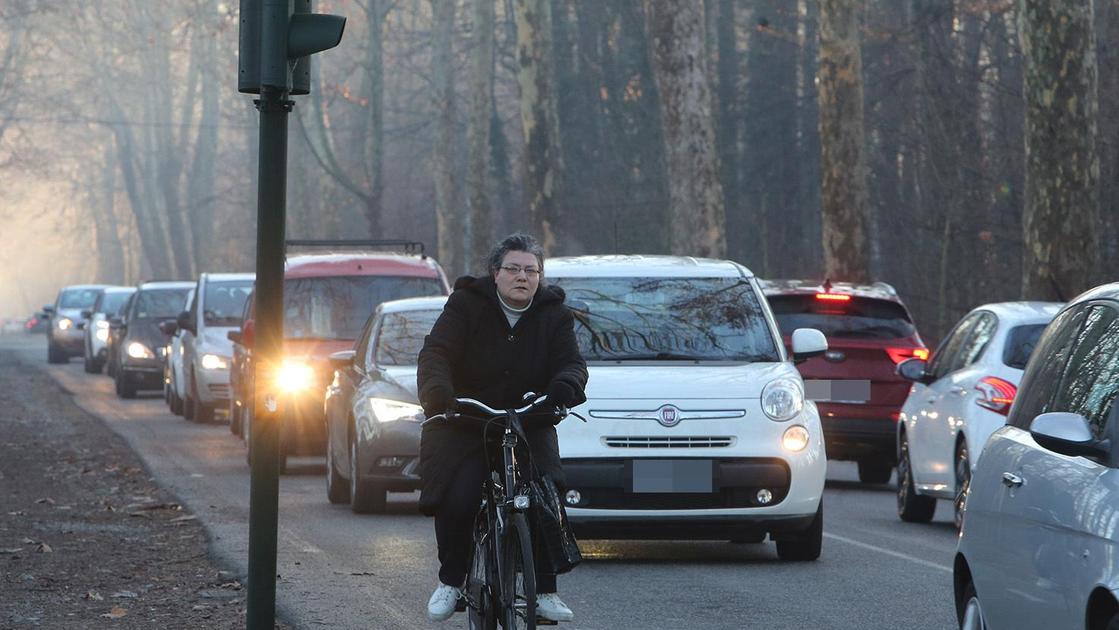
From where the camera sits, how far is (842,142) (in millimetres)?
28641

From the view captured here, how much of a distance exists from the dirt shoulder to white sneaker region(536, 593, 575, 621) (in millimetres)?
2049

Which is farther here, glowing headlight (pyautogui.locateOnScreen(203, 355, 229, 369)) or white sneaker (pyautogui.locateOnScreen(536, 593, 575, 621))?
glowing headlight (pyautogui.locateOnScreen(203, 355, 229, 369))

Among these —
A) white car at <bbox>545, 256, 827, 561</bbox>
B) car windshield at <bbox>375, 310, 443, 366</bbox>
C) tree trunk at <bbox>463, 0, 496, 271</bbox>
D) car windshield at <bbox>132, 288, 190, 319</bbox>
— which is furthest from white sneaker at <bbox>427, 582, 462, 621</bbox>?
tree trunk at <bbox>463, 0, 496, 271</bbox>

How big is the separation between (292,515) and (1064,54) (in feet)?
31.4

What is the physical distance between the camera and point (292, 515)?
1495 centimetres

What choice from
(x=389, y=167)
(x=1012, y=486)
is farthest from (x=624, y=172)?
(x=1012, y=486)

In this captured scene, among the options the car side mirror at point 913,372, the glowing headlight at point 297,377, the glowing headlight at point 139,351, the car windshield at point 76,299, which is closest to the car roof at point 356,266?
the glowing headlight at point 297,377

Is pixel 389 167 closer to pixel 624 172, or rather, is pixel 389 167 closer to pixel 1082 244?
pixel 624 172

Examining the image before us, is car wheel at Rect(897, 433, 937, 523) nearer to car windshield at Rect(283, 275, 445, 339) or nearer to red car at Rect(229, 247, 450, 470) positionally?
red car at Rect(229, 247, 450, 470)

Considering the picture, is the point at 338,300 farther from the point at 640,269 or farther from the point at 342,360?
the point at 640,269

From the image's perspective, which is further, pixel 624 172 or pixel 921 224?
pixel 624 172

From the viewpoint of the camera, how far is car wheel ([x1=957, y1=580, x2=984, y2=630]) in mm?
7078

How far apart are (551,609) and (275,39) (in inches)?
91.1

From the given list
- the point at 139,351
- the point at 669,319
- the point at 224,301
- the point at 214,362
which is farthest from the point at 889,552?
the point at 139,351
